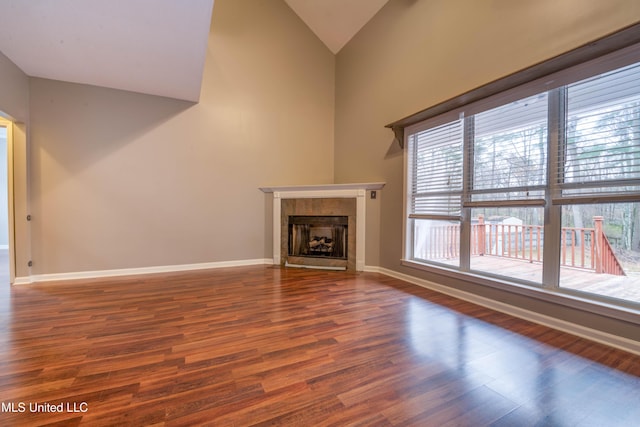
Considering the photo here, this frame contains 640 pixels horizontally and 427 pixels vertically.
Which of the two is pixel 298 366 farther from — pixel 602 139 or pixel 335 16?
pixel 335 16

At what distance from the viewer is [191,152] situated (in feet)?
13.2

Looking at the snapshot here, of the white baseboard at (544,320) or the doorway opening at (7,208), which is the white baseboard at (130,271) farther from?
the white baseboard at (544,320)

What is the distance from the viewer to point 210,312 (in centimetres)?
241

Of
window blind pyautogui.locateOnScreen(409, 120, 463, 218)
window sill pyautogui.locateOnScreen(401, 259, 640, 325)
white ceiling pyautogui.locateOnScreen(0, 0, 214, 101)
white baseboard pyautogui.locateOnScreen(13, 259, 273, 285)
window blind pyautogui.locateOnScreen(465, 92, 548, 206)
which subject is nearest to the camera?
window sill pyautogui.locateOnScreen(401, 259, 640, 325)

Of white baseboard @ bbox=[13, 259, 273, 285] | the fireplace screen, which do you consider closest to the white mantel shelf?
the fireplace screen

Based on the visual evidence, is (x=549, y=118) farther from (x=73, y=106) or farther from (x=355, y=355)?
(x=73, y=106)

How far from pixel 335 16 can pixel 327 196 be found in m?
3.15

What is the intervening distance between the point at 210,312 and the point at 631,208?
11.3ft

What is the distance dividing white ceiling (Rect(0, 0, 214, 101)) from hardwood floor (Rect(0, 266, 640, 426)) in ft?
8.58

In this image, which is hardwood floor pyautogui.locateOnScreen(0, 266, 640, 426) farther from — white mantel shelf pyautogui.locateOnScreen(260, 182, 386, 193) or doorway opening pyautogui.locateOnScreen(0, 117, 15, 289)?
white mantel shelf pyautogui.locateOnScreen(260, 182, 386, 193)

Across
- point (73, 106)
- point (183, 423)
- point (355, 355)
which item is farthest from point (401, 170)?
point (73, 106)

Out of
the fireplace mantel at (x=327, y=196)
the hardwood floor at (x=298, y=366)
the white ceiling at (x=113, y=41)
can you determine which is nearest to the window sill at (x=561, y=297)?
the hardwood floor at (x=298, y=366)

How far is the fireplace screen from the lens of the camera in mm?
4340

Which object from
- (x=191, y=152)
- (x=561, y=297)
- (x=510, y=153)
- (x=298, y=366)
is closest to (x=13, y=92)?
(x=191, y=152)
